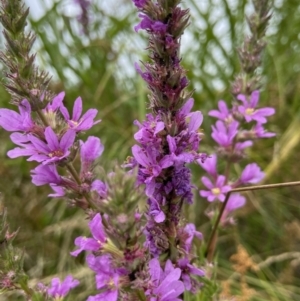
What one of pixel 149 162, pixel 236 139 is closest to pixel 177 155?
pixel 149 162

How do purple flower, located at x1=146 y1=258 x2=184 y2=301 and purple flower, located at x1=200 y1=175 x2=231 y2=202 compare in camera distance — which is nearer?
purple flower, located at x1=146 y1=258 x2=184 y2=301

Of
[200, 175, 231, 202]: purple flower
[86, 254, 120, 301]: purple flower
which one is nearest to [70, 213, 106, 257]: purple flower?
[86, 254, 120, 301]: purple flower

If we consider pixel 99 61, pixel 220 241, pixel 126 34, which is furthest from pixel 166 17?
pixel 126 34

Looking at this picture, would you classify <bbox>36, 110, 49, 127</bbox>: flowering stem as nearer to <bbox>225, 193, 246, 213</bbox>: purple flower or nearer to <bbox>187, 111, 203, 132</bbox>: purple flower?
<bbox>187, 111, 203, 132</bbox>: purple flower

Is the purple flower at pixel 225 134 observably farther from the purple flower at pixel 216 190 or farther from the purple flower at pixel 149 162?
the purple flower at pixel 149 162

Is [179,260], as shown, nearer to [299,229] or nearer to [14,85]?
[14,85]

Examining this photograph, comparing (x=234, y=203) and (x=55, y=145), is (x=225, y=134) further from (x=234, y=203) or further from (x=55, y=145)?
(x=55, y=145)
